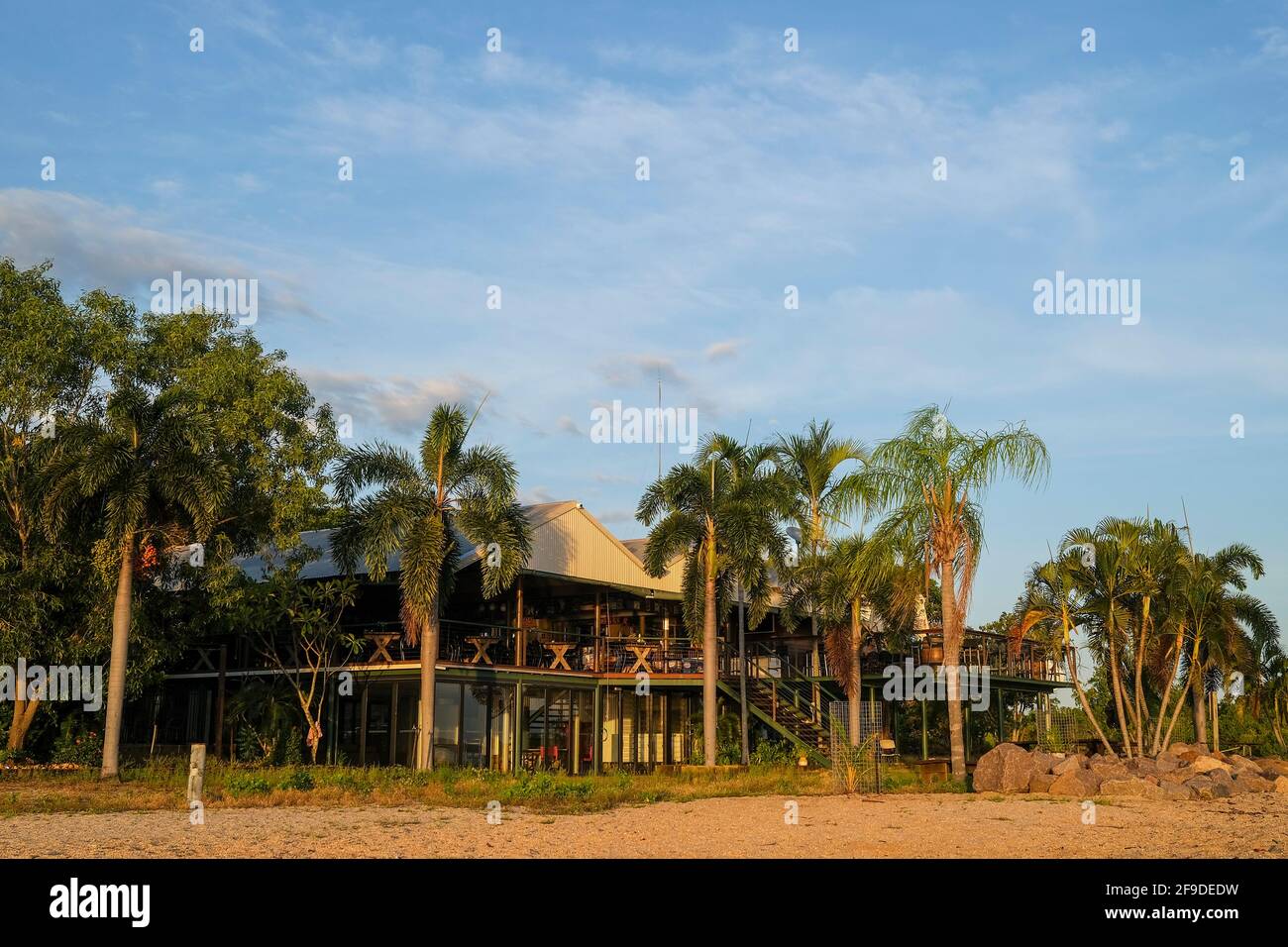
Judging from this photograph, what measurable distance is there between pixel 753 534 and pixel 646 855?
15.7 m

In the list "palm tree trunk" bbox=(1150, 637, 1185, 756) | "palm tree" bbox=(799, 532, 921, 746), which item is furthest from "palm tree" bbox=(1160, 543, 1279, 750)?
"palm tree" bbox=(799, 532, 921, 746)

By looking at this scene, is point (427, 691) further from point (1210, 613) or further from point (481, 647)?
point (1210, 613)

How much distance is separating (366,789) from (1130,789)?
13.7m

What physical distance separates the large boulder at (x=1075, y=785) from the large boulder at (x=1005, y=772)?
0.56 m

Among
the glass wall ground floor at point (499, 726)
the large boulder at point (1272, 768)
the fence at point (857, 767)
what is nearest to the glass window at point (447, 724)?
the glass wall ground floor at point (499, 726)

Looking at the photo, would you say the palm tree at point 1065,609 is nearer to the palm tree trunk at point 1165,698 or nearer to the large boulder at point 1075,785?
the palm tree trunk at point 1165,698

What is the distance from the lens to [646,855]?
1272cm

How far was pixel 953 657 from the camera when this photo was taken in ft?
72.5

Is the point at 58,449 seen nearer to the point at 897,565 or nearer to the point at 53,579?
the point at 53,579

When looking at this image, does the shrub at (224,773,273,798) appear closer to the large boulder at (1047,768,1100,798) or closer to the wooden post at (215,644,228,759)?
the wooden post at (215,644,228,759)

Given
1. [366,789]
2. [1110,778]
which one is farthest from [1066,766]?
[366,789]

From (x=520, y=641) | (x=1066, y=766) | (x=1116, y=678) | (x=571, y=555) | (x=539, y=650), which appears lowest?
(x=1066, y=766)

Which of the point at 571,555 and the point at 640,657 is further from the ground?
the point at 571,555
